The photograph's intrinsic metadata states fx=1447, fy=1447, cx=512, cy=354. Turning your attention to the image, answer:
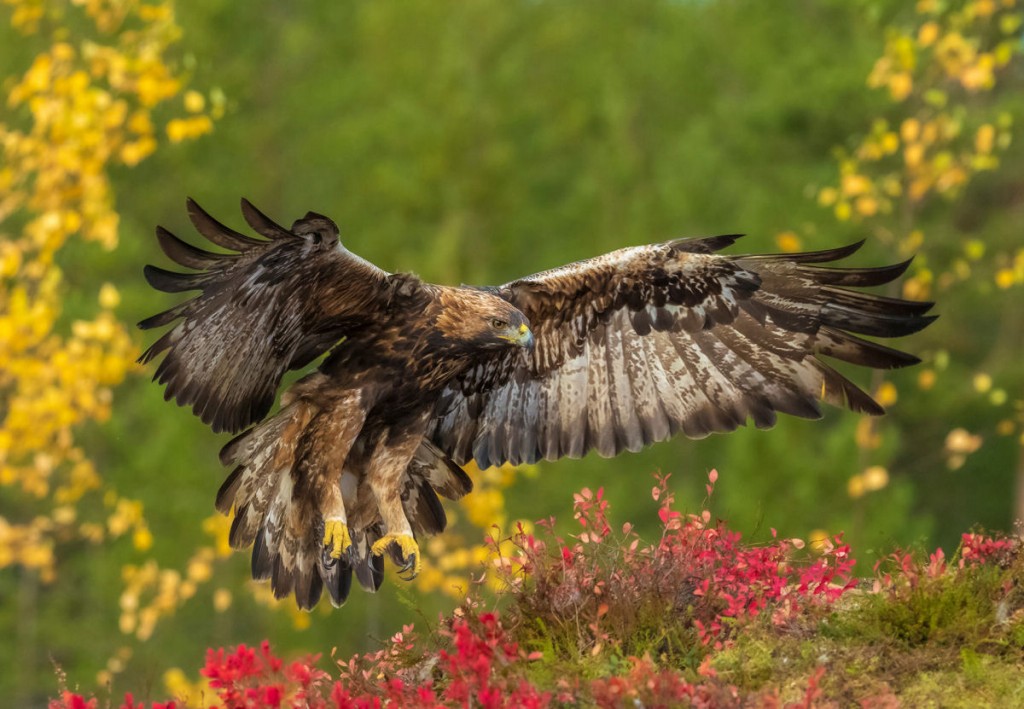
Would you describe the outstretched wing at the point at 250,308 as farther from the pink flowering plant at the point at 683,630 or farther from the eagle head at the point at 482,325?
the pink flowering plant at the point at 683,630

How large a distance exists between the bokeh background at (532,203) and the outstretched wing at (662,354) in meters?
5.00

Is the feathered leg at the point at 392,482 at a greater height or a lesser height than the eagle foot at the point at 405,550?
greater

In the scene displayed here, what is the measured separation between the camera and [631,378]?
7.79 meters

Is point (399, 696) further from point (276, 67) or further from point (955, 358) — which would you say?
point (276, 67)

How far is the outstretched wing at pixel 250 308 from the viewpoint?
604cm

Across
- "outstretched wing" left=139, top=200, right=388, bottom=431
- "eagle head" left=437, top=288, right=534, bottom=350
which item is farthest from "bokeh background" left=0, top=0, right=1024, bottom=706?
"outstretched wing" left=139, top=200, right=388, bottom=431

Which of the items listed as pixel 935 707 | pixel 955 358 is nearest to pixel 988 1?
pixel 935 707

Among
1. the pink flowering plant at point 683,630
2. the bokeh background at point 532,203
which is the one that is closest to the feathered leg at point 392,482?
the pink flowering plant at point 683,630

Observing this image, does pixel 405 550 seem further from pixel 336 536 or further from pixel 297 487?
pixel 297 487

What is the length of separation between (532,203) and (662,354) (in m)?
22.4

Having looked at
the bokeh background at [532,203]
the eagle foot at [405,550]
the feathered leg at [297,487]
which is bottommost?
the eagle foot at [405,550]

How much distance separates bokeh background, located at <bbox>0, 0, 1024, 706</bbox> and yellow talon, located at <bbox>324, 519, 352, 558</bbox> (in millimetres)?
5865

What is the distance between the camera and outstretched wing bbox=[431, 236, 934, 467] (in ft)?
23.9

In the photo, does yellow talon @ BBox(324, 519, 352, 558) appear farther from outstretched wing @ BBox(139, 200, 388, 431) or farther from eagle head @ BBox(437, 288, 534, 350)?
eagle head @ BBox(437, 288, 534, 350)
